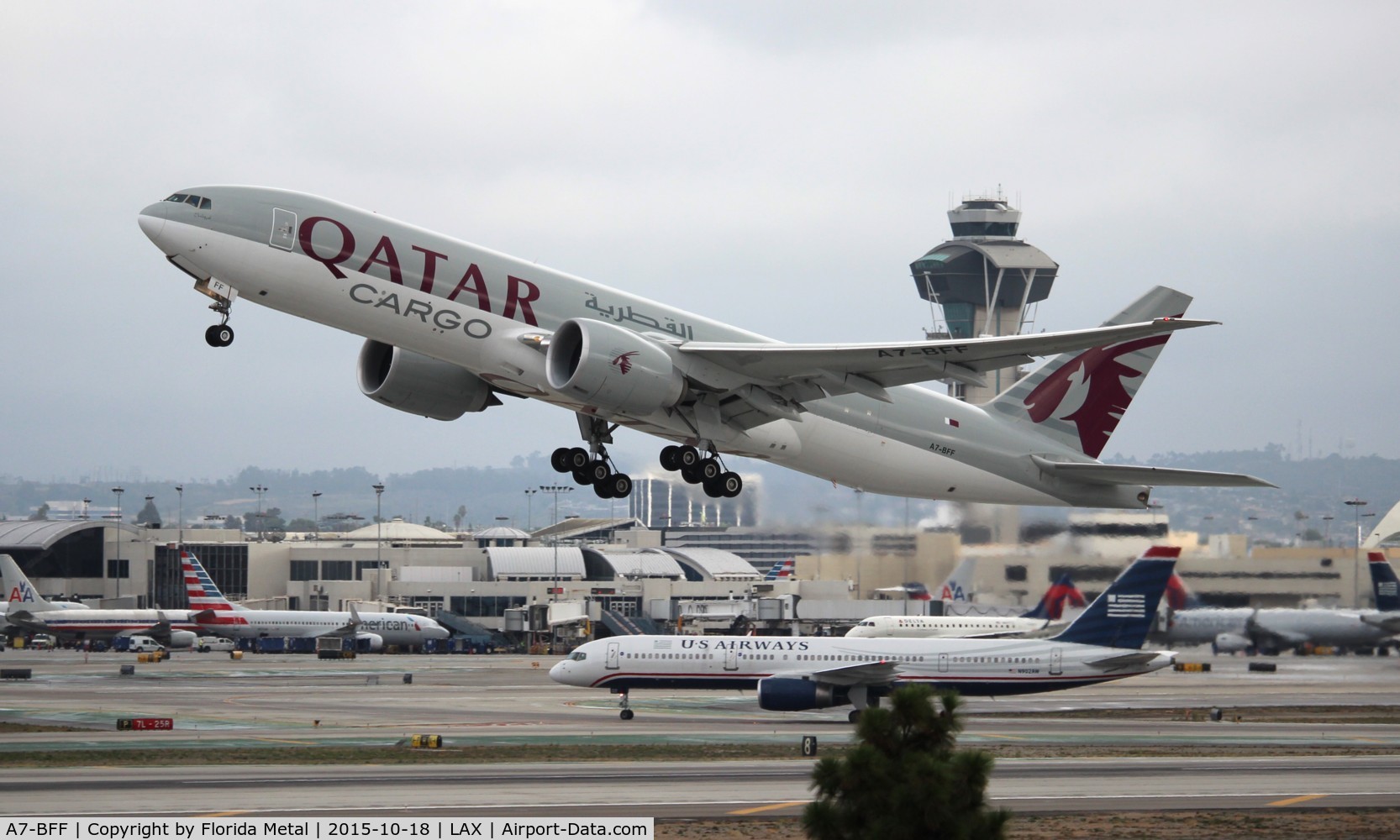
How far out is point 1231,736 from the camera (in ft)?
152

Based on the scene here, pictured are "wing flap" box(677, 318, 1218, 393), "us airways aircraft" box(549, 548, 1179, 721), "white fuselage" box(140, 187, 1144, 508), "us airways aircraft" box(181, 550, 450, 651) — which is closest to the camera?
"white fuselage" box(140, 187, 1144, 508)

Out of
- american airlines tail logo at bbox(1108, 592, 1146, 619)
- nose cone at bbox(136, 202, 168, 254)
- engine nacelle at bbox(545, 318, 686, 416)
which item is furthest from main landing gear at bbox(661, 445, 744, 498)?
american airlines tail logo at bbox(1108, 592, 1146, 619)

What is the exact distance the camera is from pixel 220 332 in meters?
30.8

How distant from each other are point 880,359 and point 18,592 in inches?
3526

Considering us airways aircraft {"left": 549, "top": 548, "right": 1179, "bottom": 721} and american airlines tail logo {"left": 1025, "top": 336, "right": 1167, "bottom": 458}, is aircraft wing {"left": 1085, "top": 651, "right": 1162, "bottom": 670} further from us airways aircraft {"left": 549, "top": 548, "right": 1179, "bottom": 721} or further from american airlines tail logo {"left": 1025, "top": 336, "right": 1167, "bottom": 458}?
american airlines tail logo {"left": 1025, "top": 336, "right": 1167, "bottom": 458}

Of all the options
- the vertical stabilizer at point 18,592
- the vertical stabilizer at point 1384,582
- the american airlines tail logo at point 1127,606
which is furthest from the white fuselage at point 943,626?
the vertical stabilizer at point 18,592

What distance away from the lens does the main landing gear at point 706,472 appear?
35500mm

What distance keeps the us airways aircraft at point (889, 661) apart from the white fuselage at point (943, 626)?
3.28m

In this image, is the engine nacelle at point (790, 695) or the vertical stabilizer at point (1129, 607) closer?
the engine nacelle at point (790, 695)

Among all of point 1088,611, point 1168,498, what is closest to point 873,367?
point 1088,611

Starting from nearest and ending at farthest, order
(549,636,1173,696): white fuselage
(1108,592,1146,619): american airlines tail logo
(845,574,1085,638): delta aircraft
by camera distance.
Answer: (1108,592,1146,619): american airlines tail logo → (549,636,1173,696): white fuselage → (845,574,1085,638): delta aircraft

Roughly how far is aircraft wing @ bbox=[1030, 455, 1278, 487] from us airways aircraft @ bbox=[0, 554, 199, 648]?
7741 centimetres

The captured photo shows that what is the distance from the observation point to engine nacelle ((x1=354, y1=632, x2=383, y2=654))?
9975 centimetres

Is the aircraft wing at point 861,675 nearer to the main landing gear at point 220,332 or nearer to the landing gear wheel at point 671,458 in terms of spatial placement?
the landing gear wheel at point 671,458
